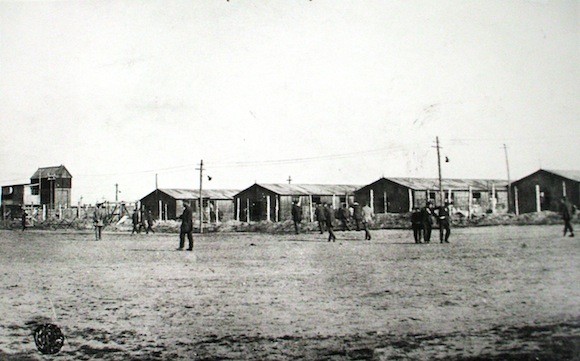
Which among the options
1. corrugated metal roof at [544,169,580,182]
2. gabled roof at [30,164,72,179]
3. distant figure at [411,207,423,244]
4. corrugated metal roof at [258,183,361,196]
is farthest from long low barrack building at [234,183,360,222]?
corrugated metal roof at [544,169,580,182]

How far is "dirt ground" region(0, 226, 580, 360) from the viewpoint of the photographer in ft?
13.9

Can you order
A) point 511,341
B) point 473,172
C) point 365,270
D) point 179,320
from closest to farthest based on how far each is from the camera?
1. point 511,341
2. point 179,320
3. point 473,172
4. point 365,270

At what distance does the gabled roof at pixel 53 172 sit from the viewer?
700cm

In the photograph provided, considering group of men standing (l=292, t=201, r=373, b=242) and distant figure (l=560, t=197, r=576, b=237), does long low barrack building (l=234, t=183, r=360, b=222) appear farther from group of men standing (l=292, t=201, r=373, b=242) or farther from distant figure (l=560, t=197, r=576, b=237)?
distant figure (l=560, t=197, r=576, b=237)

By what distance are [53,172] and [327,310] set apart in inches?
192

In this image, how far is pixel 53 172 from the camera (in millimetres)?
7344

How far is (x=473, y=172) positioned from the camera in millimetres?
6047

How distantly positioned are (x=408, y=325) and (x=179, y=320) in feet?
7.62

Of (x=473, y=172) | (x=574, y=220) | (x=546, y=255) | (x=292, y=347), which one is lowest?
(x=292, y=347)

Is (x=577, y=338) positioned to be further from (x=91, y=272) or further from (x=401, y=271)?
(x=91, y=272)

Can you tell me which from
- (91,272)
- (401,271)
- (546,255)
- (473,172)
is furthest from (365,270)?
(91,272)

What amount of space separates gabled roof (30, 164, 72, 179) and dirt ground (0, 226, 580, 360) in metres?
1.54

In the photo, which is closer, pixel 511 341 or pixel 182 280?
pixel 511 341

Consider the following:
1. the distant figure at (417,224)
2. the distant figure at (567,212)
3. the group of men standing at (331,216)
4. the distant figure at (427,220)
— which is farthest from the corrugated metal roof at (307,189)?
the distant figure at (567,212)
